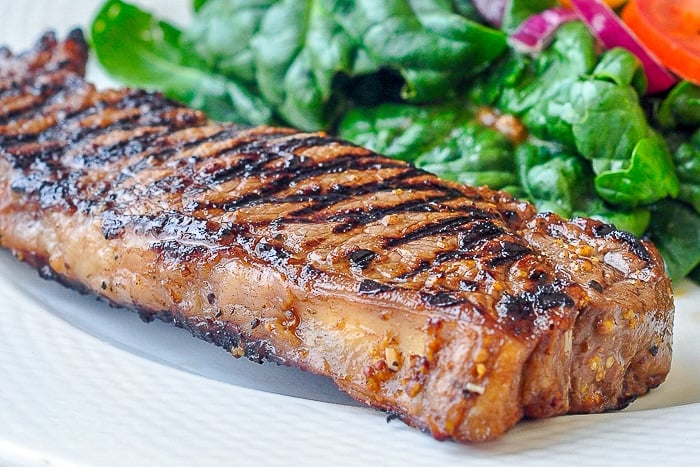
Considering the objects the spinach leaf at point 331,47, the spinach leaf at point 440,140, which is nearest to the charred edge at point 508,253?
the spinach leaf at point 440,140

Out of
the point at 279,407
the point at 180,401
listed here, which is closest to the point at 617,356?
the point at 279,407

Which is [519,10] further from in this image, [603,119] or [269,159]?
[269,159]

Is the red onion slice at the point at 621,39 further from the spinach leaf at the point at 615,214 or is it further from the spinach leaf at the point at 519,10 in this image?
the spinach leaf at the point at 615,214

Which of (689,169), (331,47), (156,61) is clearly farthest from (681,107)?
(156,61)

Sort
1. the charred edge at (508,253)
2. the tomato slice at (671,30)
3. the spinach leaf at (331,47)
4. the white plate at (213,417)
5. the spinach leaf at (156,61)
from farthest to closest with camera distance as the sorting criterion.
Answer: the spinach leaf at (156,61) < the spinach leaf at (331,47) < the tomato slice at (671,30) < the charred edge at (508,253) < the white plate at (213,417)

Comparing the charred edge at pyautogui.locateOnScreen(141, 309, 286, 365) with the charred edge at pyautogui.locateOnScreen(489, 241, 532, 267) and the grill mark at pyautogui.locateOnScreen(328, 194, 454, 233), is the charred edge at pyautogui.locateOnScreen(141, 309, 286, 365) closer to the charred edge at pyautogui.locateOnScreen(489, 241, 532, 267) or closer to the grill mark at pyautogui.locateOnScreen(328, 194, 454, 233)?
the grill mark at pyautogui.locateOnScreen(328, 194, 454, 233)

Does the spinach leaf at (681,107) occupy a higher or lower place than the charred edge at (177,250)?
higher
